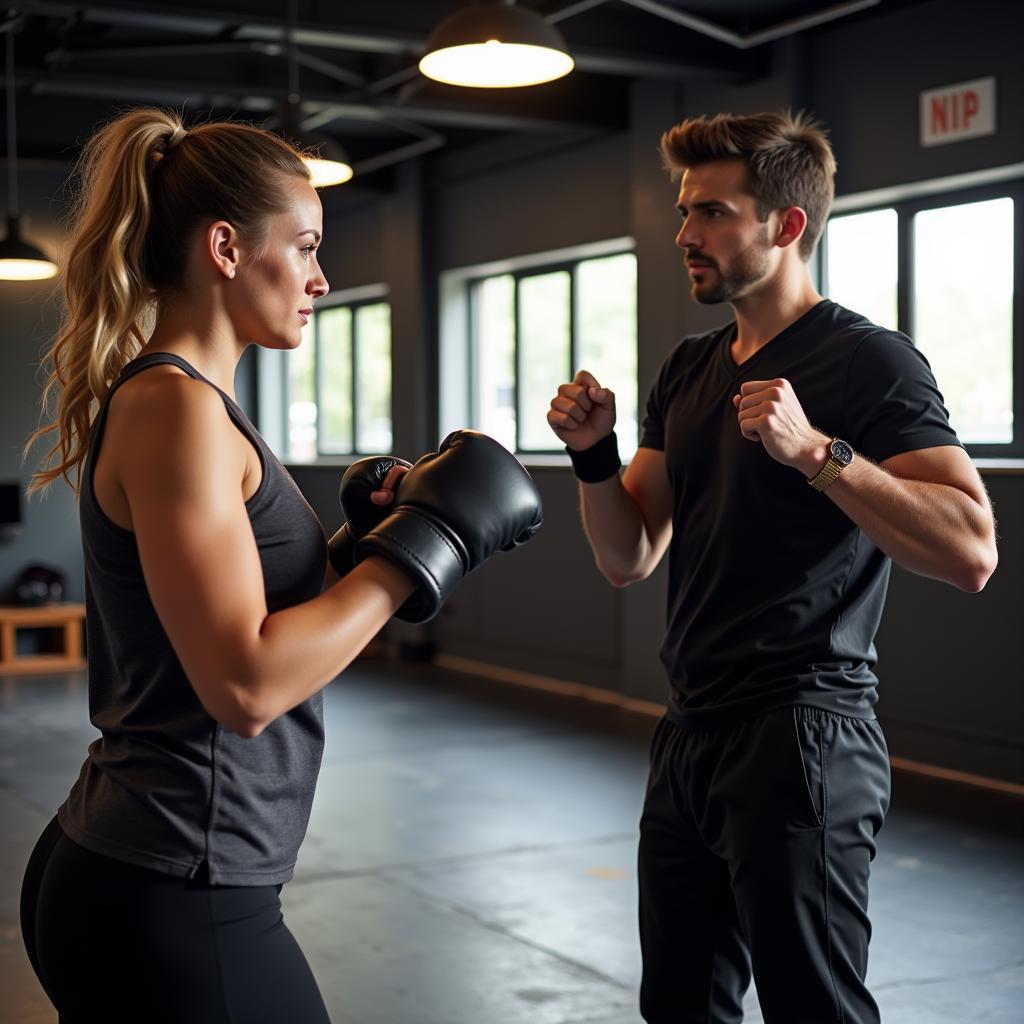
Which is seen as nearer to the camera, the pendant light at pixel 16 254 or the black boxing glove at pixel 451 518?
the black boxing glove at pixel 451 518

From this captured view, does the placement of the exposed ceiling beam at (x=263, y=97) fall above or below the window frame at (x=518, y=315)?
above

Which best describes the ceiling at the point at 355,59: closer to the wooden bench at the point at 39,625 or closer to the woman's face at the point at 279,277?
the wooden bench at the point at 39,625

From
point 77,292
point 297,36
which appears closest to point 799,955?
point 77,292

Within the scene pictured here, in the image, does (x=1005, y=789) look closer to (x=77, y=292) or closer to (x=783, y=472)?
(x=783, y=472)

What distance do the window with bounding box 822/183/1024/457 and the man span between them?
10.9 feet

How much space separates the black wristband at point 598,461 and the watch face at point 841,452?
1.56 feet

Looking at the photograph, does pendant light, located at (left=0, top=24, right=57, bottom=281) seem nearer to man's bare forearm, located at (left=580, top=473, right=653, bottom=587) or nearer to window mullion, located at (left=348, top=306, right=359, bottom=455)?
window mullion, located at (left=348, top=306, right=359, bottom=455)

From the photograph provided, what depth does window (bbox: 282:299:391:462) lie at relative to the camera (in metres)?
9.82

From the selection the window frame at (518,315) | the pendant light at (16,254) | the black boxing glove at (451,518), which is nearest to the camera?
the black boxing glove at (451,518)

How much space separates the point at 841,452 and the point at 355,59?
588 cm

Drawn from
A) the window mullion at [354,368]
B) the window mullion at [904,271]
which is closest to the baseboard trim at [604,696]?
the window mullion at [904,271]

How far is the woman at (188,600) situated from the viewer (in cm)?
124

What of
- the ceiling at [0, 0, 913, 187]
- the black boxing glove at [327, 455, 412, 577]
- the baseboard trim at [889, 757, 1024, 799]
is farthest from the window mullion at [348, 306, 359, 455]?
the black boxing glove at [327, 455, 412, 577]

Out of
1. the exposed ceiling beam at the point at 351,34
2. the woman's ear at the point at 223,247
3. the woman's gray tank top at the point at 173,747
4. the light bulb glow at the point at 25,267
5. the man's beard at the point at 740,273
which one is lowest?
the woman's gray tank top at the point at 173,747
